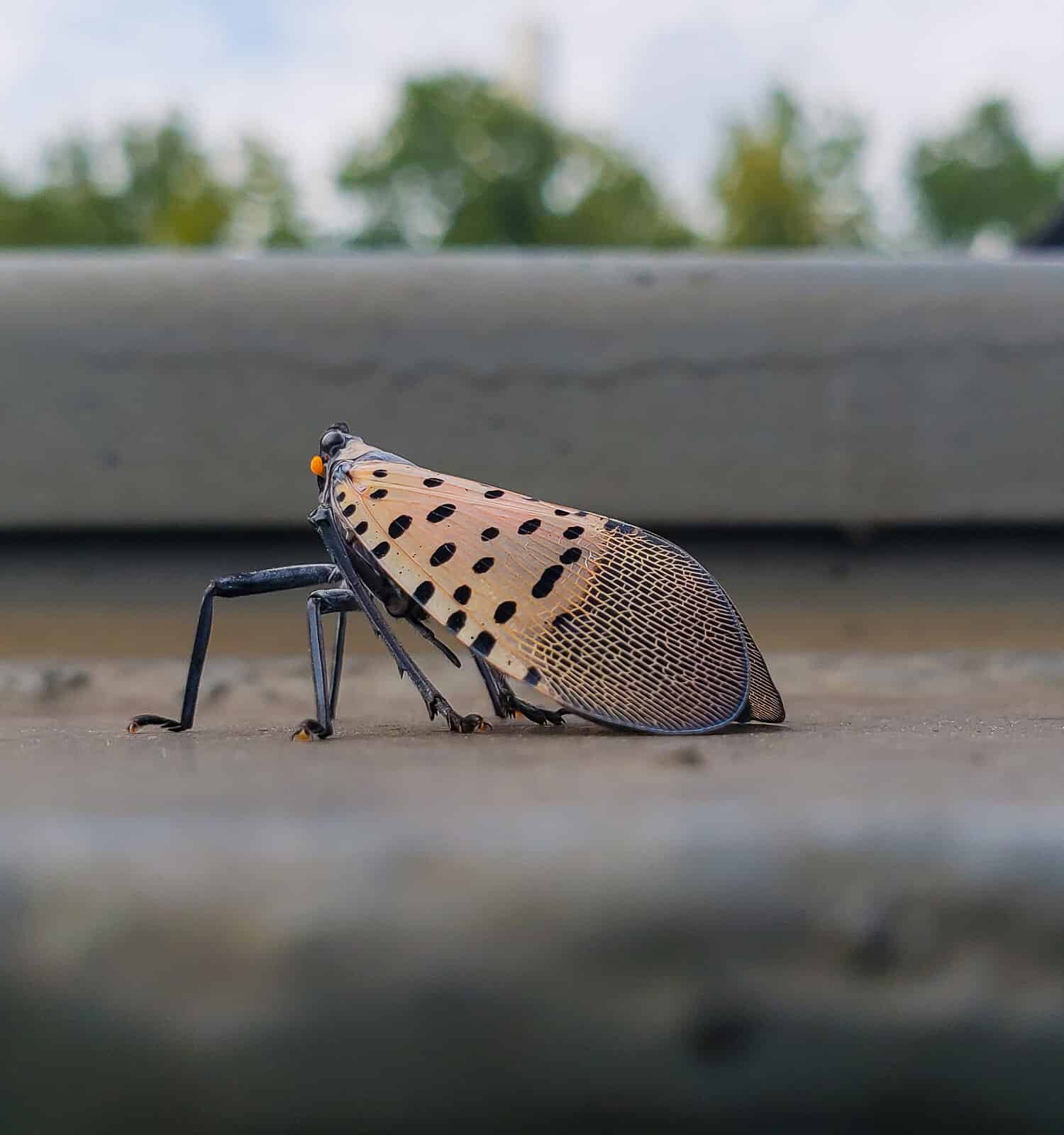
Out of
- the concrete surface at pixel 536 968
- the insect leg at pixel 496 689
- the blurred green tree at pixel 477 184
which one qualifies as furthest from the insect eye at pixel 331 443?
the blurred green tree at pixel 477 184

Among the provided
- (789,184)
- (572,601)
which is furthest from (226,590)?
(789,184)

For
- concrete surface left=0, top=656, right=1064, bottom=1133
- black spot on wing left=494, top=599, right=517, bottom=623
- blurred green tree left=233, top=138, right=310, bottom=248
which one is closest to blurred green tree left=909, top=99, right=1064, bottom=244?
blurred green tree left=233, top=138, right=310, bottom=248

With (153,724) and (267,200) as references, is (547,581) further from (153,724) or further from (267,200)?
(267,200)

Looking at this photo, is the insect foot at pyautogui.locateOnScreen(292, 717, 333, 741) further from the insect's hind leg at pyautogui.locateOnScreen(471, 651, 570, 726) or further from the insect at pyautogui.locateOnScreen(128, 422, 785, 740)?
the insect's hind leg at pyautogui.locateOnScreen(471, 651, 570, 726)

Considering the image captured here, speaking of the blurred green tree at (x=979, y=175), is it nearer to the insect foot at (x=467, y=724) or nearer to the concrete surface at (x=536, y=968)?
the insect foot at (x=467, y=724)

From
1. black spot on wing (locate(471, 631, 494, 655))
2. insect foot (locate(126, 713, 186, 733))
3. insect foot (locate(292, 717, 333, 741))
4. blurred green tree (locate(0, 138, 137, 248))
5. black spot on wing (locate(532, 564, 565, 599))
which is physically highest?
black spot on wing (locate(532, 564, 565, 599))
